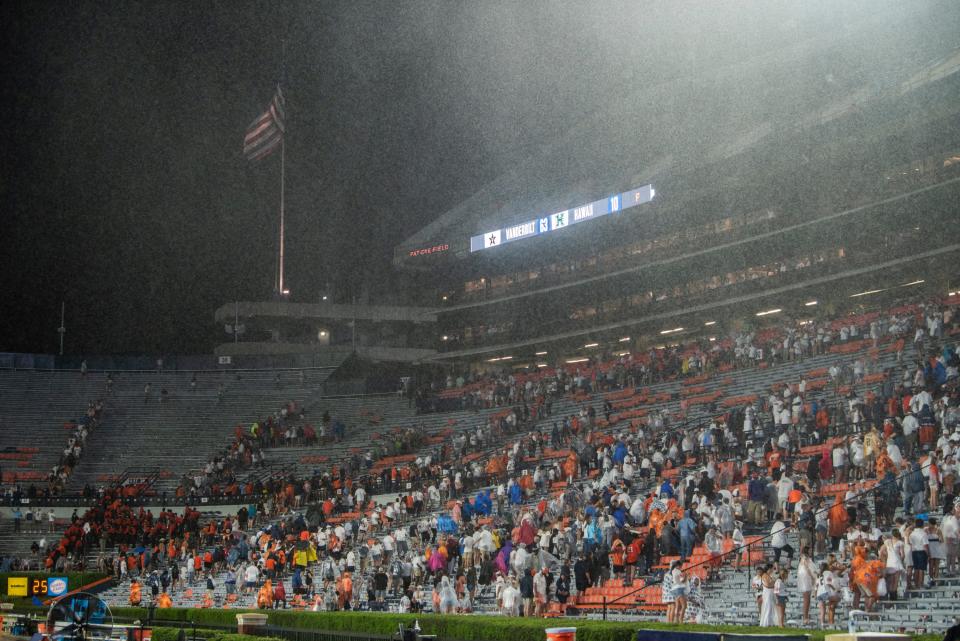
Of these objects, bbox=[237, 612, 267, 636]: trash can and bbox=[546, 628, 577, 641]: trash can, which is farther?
bbox=[237, 612, 267, 636]: trash can

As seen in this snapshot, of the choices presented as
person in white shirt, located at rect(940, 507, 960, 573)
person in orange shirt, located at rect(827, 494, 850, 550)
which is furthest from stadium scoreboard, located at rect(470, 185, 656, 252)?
person in white shirt, located at rect(940, 507, 960, 573)

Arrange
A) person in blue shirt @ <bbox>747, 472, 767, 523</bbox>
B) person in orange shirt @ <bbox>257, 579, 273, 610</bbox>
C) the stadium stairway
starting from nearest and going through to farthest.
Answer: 1. person in blue shirt @ <bbox>747, 472, 767, 523</bbox>
2. person in orange shirt @ <bbox>257, 579, 273, 610</bbox>
3. the stadium stairway

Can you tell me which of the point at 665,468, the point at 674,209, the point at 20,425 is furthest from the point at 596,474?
the point at 20,425

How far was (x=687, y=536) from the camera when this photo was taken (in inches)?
861

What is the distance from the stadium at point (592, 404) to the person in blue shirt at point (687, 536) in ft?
0.21

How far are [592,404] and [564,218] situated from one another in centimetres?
1538

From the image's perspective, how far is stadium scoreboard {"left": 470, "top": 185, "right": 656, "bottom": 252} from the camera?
1950 inches

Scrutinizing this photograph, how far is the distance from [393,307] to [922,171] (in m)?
39.6

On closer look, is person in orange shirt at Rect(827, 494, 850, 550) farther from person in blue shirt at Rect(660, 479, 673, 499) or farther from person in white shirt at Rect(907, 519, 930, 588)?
person in blue shirt at Rect(660, 479, 673, 499)

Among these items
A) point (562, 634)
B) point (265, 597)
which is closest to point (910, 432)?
point (562, 634)

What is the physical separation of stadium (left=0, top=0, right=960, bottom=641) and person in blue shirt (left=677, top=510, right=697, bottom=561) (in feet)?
0.21

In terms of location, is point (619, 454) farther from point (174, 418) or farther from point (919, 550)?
point (174, 418)

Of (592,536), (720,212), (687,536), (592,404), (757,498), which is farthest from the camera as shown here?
(720,212)

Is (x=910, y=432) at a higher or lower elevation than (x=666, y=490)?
higher
